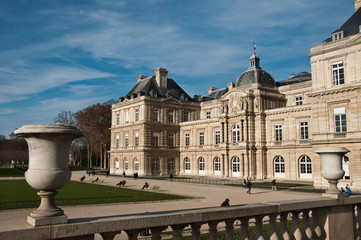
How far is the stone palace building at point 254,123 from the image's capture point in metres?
31.0

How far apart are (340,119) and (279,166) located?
48.4 feet

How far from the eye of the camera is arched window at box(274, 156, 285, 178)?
4375 cm

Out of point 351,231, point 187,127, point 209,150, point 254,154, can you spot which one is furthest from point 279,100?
point 351,231

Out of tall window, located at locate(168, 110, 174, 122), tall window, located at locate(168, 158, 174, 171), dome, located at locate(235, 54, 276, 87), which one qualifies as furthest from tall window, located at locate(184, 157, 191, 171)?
dome, located at locate(235, 54, 276, 87)

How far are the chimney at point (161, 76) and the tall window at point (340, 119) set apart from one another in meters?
37.7

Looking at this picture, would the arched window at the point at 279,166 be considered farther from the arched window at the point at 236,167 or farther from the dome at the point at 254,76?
the dome at the point at 254,76

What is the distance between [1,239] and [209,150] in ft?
167

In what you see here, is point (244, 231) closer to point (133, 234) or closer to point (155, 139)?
point (133, 234)

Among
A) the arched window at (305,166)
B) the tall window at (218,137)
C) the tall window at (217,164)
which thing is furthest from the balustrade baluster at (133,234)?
the tall window at (218,137)

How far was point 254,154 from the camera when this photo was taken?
45.9m

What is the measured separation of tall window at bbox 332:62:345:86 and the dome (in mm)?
16724

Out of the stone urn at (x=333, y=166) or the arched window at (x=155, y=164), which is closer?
the stone urn at (x=333, y=166)

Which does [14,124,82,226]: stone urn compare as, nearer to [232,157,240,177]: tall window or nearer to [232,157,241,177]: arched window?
[232,157,241,177]: arched window

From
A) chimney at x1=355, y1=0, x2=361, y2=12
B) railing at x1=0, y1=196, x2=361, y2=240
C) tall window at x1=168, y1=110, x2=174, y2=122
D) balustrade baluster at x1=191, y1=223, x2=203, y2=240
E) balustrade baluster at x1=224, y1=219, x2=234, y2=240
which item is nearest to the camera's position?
railing at x1=0, y1=196, x2=361, y2=240
